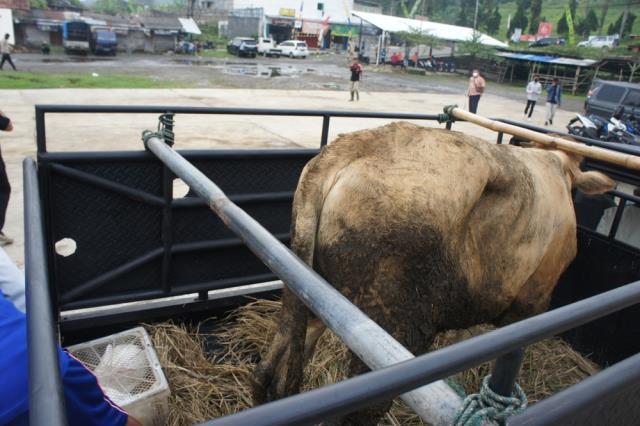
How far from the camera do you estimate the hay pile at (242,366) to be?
3.30 metres

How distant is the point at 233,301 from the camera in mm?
4070

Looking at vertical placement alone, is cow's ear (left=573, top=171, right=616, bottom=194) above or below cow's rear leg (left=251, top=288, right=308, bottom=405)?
above

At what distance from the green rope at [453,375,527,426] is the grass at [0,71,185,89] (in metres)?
21.3

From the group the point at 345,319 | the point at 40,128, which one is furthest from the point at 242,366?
the point at 345,319

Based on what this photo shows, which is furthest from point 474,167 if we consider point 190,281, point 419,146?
point 190,281

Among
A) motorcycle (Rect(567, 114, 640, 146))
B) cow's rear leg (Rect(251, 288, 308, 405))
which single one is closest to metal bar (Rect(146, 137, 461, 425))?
cow's rear leg (Rect(251, 288, 308, 405))

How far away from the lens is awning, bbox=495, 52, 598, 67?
39.5 meters

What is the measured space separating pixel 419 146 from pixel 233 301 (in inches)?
85.6

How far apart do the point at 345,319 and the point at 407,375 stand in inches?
14.9

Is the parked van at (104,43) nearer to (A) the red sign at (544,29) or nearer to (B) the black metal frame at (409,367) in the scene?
(B) the black metal frame at (409,367)

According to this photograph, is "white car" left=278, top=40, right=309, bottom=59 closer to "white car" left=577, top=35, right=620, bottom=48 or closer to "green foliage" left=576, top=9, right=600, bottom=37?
"white car" left=577, top=35, right=620, bottom=48

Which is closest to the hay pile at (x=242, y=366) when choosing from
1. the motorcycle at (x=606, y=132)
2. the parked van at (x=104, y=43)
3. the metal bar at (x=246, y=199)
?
the metal bar at (x=246, y=199)

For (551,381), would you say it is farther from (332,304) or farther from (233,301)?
(332,304)

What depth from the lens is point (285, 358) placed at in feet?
8.08
